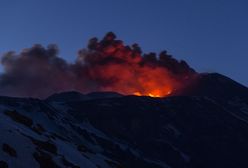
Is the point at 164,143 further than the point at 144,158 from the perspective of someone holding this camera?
Yes

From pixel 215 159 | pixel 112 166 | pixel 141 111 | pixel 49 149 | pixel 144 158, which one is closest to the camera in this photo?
pixel 49 149

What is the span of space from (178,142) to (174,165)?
21.8 m

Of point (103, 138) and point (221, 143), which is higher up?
point (221, 143)

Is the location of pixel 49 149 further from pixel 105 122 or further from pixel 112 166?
pixel 105 122

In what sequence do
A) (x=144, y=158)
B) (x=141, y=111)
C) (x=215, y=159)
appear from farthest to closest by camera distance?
(x=141, y=111), (x=215, y=159), (x=144, y=158)

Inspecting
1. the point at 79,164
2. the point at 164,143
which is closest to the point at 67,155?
the point at 79,164

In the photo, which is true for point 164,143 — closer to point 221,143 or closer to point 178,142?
point 178,142

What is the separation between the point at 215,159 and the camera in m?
171

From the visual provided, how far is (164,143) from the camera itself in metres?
174

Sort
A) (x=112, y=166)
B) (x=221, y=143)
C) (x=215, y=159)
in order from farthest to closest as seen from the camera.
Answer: (x=221, y=143), (x=215, y=159), (x=112, y=166)

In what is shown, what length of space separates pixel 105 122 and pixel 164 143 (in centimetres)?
2585

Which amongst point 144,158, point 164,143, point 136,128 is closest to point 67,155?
point 144,158

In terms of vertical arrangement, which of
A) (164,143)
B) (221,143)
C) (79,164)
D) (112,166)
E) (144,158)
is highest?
(221,143)

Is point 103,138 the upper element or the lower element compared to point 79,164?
upper
